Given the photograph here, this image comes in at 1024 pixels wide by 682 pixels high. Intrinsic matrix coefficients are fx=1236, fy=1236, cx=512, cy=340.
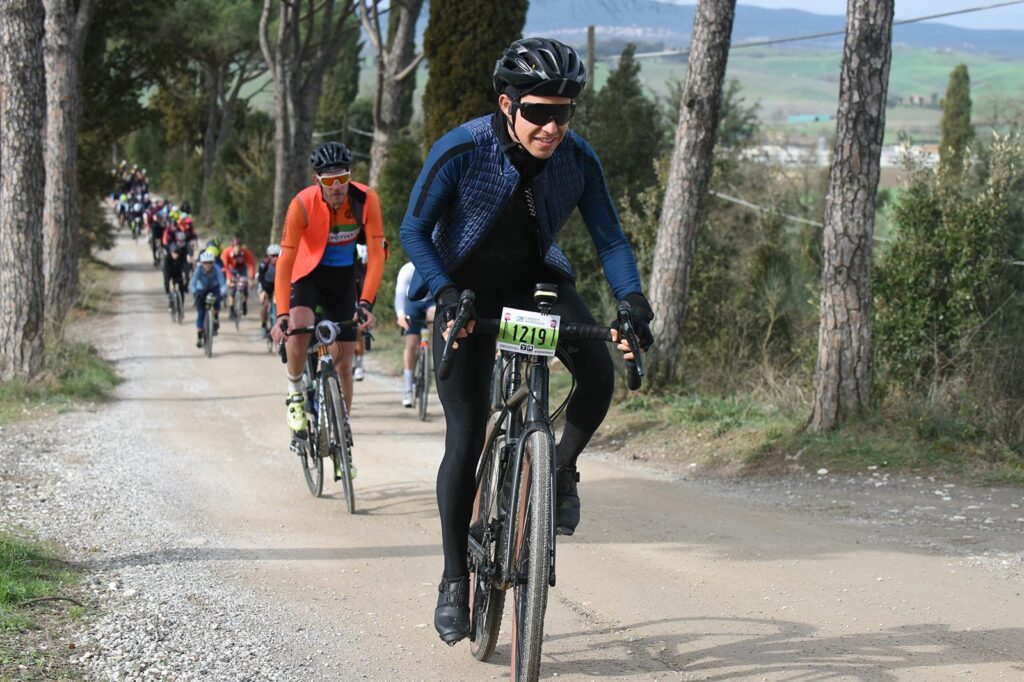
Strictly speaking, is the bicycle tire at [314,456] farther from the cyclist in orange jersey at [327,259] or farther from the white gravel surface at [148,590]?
the white gravel surface at [148,590]

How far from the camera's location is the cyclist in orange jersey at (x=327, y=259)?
849 cm

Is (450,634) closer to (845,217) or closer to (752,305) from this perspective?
(845,217)

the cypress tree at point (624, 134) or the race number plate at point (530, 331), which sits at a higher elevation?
the cypress tree at point (624, 134)

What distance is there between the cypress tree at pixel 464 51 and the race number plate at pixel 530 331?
1797cm

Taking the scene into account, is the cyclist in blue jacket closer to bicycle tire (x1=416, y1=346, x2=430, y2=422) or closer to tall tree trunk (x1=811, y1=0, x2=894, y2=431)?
tall tree trunk (x1=811, y1=0, x2=894, y2=431)

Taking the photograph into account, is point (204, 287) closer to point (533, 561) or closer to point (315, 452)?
point (315, 452)

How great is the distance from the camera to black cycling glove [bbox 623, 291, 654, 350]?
4.42 m

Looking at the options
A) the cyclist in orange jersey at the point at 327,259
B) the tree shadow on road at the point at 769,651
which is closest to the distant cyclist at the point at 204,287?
the cyclist in orange jersey at the point at 327,259

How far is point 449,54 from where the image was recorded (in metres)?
22.4

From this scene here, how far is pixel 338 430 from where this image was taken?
28.2 ft

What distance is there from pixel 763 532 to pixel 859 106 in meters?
3.98

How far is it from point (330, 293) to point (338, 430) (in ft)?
3.32

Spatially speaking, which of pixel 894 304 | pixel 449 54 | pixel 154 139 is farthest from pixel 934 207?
pixel 154 139

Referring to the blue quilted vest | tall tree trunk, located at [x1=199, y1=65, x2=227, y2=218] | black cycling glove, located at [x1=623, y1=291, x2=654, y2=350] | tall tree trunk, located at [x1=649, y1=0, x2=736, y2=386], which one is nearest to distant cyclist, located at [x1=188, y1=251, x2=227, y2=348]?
tall tree trunk, located at [x1=649, y1=0, x2=736, y2=386]
